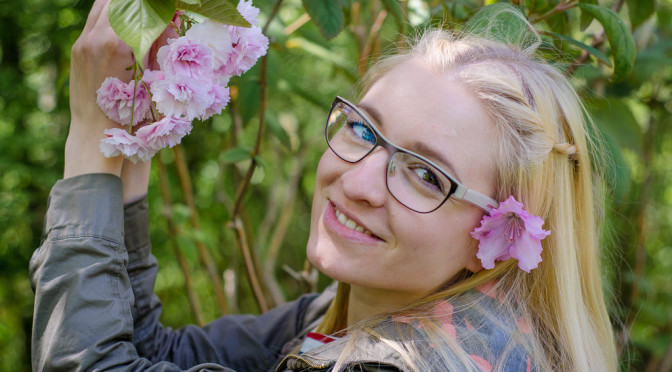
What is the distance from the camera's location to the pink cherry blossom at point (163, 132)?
→ 90 centimetres

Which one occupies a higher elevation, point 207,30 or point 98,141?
point 207,30

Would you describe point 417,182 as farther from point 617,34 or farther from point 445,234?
point 617,34

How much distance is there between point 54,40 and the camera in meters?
Result: 1.96

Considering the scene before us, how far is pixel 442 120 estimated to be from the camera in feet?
3.59

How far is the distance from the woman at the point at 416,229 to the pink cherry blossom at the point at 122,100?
3 cm

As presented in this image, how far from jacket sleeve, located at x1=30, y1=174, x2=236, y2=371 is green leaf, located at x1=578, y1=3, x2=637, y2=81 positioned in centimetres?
102

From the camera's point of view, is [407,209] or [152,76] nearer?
[152,76]

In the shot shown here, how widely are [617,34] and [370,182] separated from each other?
66 centimetres

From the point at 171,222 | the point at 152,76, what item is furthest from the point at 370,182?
the point at 171,222

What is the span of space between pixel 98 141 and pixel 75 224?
0.14 metres

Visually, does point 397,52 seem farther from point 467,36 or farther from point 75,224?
point 75,224

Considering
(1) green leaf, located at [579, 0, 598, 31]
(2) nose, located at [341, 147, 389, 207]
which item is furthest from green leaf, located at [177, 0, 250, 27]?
(1) green leaf, located at [579, 0, 598, 31]

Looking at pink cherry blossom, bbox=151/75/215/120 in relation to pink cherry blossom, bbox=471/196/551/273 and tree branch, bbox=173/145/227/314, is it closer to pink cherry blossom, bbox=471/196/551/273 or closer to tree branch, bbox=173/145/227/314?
pink cherry blossom, bbox=471/196/551/273

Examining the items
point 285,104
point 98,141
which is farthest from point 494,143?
point 285,104
